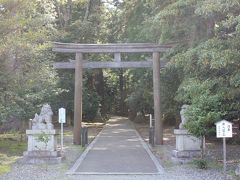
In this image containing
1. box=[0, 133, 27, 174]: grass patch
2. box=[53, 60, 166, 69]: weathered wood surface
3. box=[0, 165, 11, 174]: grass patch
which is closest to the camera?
box=[0, 165, 11, 174]: grass patch

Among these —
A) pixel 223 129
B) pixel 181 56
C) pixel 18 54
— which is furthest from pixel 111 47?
pixel 223 129

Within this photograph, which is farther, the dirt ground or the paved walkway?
Answer: the dirt ground

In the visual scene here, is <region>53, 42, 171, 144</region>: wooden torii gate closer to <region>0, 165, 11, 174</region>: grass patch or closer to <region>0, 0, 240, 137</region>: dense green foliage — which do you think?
<region>0, 0, 240, 137</region>: dense green foliage

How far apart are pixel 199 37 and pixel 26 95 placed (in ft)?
24.8

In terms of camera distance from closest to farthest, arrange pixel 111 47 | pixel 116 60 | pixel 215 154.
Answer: pixel 215 154
pixel 111 47
pixel 116 60

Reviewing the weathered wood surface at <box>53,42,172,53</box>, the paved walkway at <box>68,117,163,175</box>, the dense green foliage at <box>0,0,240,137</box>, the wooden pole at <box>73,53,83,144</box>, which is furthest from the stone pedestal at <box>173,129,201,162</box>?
the wooden pole at <box>73,53,83,144</box>

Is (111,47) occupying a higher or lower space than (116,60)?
higher

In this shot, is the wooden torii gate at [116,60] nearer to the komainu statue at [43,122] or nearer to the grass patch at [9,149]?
the grass patch at [9,149]

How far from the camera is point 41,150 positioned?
15305 millimetres

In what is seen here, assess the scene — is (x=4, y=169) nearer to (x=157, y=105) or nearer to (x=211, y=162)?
(x=211, y=162)

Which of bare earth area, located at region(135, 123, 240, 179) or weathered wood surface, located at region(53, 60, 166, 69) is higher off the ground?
weathered wood surface, located at region(53, 60, 166, 69)

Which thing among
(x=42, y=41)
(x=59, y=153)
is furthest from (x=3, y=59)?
(x=59, y=153)

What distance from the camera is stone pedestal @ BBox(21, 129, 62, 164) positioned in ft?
49.3

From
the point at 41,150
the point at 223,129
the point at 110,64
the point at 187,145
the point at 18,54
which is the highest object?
the point at 110,64
